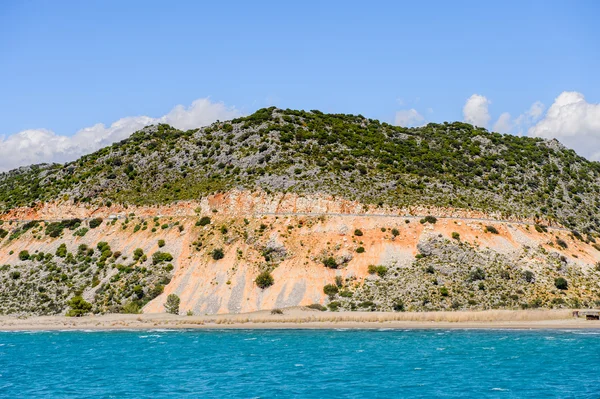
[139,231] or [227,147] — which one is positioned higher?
[227,147]

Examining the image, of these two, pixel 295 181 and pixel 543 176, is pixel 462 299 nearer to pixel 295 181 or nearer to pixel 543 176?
pixel 295 181

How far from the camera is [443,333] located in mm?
73125

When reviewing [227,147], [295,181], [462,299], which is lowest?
[462,299]

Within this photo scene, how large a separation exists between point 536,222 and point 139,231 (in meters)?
58.9

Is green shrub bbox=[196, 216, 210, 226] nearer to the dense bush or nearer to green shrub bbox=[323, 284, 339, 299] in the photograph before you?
green shrub bbox=[323, 284, 339, 299]

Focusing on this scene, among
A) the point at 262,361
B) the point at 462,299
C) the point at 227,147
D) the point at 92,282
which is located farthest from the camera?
the point at 227,147

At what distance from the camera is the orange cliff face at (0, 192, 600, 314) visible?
88.8 metres

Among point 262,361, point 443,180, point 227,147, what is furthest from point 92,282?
point 443,180

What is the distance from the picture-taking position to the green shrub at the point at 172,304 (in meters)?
86.6

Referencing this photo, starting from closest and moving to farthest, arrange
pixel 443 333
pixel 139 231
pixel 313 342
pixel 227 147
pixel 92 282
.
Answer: pixel 313 342, pixel 443 333, pixel 92 282, pixel 139 231, pixel 227 147

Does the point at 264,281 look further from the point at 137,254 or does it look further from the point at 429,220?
the point at 429,220

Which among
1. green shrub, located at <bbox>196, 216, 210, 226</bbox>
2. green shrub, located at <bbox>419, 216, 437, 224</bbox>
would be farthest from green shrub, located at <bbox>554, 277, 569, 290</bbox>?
green shrub, located at <bbox>196, 216, 210, 226</bbox>

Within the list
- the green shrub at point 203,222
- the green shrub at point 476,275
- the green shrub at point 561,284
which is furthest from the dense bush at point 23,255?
the green shrub at point 561,284

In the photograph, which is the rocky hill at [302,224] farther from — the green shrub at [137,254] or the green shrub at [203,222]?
the green shrub at [137,254]
